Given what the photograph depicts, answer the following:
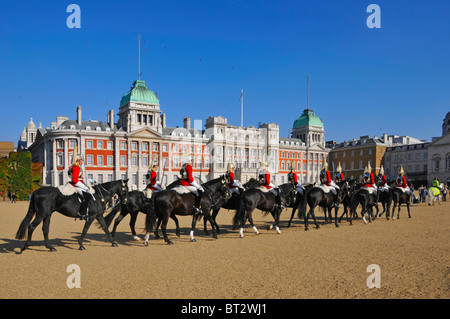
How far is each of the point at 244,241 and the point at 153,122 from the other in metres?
58.1

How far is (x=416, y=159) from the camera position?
76938mm

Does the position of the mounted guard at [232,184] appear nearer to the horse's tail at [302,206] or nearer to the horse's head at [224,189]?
the horse's head at [224,189]

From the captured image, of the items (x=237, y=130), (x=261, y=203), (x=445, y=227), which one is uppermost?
(x=237, y=130)

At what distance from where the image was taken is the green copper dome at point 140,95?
6678 cm

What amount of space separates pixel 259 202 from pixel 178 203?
361 centimetres

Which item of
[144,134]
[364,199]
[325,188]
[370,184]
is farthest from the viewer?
[144,134]

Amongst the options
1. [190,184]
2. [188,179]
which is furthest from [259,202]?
[188,179]

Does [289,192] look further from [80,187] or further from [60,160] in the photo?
[60,160]

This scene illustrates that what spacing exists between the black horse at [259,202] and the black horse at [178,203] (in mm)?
885

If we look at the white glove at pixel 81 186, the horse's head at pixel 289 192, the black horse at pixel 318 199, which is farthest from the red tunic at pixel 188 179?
the black horse at pixel 318 199

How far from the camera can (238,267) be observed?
8.89 meters

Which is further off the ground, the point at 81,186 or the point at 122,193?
the point at 81,186
